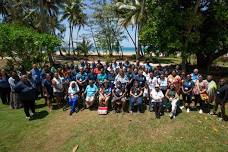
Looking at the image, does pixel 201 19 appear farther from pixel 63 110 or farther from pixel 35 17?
pixel 35 17

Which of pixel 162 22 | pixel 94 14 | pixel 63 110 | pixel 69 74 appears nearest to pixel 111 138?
pixel 63 110

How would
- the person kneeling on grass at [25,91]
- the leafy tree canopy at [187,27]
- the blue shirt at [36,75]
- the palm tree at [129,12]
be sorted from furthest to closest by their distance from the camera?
the palm tree at [129,12] < the leafy tree canopy at [187,27] < the blue shirt at [36,75] < the person kneeling on grass at [25,91]

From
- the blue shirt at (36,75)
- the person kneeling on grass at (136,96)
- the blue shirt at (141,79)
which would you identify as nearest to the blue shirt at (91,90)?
the person kneeling on grass at (136,96)

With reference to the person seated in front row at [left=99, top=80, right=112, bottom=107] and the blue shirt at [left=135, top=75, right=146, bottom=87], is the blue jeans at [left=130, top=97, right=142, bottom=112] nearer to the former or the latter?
the blue shirt at [left=135, top=75, right=146, bottom=87]

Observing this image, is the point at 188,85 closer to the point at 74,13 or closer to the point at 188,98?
the point at 188,98

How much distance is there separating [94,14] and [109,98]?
32899mm

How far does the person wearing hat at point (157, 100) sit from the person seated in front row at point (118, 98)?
1.47 meters

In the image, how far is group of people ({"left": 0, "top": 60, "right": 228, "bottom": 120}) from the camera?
15633 millimetres

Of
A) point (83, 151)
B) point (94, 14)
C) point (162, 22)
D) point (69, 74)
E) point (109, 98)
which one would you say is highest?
point (94, 14)

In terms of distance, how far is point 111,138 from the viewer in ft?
45.7

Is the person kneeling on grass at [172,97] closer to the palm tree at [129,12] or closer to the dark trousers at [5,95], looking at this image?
the dark trousers at [5,95]

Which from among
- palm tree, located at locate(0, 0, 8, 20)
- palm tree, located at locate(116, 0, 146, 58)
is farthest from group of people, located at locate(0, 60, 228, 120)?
palm tree, located at locate(0, 0, 8, 20)

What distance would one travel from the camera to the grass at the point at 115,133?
524 inches

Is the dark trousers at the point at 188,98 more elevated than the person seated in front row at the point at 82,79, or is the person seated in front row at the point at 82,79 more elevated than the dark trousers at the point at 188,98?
the person seated in front row at the point at 82,79
